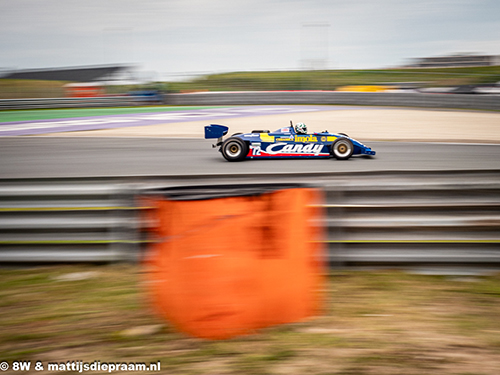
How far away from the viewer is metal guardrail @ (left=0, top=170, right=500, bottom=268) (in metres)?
3.42

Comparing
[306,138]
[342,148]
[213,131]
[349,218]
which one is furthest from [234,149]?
[349,218]

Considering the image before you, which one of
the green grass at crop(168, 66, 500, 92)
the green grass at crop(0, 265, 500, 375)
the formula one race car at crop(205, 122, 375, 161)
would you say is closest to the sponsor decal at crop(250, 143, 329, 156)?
the formula one race car at crop(205, 122, 375, 161)

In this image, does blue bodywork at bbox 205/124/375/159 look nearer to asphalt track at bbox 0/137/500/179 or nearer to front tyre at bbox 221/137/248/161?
front tyre at bbox 221/137/248/161

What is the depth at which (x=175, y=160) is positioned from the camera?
30.3 ft

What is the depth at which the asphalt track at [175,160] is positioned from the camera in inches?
321

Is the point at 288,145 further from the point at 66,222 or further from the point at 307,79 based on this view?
the point at 307,79

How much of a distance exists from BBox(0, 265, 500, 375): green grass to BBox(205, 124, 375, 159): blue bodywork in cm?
587

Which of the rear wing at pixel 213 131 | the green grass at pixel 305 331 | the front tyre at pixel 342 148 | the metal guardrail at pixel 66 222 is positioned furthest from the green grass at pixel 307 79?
the green grass at pixel 305 331

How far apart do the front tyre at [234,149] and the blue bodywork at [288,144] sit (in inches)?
2.2

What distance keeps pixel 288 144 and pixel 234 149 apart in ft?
3.51

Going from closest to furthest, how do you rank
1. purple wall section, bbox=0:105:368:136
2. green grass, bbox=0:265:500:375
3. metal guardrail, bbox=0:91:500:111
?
1. green grass, bbox=0:265:500:375
2. purple wall section, bbox=0:105:368:136
3. metal guardrail, bbox=0:91:500:111

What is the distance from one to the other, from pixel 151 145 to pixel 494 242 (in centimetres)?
891

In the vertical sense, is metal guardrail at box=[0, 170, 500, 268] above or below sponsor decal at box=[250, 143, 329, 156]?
below

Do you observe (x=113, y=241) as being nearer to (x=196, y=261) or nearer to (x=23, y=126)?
(x=196, y=261)
